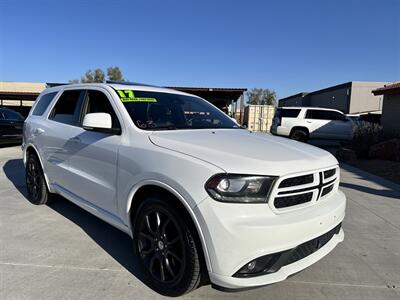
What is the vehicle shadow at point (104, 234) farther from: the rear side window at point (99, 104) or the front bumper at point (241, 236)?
the rear side window at point (99, 104)

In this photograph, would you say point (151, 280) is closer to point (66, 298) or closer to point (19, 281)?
point (66, 298)

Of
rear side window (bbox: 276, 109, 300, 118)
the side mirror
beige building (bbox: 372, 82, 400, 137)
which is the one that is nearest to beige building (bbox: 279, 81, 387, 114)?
beige building (bbox: 372, 82, 400, 137)

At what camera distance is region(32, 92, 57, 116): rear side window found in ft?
17.5

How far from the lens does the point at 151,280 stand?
3.07m

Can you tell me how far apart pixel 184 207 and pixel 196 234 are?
0.72 feet

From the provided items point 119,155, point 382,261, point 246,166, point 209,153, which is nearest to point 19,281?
point 119,155

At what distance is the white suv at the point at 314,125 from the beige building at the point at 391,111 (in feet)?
5.27

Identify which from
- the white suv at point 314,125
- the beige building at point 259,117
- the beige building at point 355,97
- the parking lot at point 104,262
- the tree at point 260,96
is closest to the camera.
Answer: the parking lot at point 104,262

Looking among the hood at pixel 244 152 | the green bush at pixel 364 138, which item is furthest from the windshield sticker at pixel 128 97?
the green bush at pixel 364 138

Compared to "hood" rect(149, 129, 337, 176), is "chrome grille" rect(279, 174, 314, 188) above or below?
below

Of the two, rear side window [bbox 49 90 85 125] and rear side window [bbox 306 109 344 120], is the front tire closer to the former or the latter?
rear side window [bbox 49 90 85 125]

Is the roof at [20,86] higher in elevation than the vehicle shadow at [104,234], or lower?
higher

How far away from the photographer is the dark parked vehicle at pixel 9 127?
12320mm

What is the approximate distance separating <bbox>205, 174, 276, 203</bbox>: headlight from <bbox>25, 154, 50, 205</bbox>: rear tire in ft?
11.6
